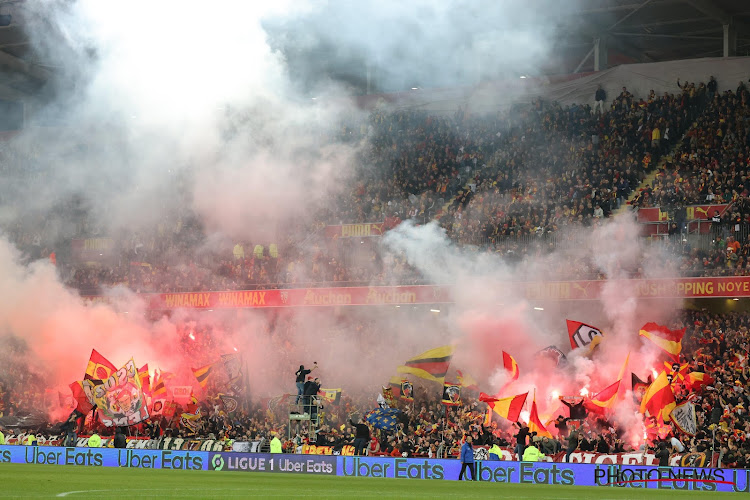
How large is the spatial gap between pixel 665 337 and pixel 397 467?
23.9 ft

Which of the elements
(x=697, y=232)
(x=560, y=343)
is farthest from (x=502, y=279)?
(x=697, y=232)

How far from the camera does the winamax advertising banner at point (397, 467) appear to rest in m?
17.4

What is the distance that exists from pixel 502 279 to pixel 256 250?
28.6ft

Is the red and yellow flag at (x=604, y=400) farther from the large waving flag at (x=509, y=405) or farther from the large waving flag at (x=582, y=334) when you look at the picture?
A: the large waving flag at (x=582, y=334)

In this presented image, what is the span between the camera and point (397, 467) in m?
20.0

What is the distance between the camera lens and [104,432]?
28.2 meters

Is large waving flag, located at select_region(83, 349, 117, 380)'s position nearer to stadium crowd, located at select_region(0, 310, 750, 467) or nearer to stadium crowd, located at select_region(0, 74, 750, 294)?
stadium crowd, located at select_region(0, 310, 750, 467)

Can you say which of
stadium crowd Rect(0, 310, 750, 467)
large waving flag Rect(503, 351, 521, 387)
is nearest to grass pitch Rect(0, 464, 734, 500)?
stadium crowd Rect(0, 310, 750, 467)

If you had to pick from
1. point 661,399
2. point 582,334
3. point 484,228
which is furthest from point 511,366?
point 484,228

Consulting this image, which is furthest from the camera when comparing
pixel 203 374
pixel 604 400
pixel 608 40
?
pixel 608 40

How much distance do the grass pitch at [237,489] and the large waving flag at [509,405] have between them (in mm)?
4965

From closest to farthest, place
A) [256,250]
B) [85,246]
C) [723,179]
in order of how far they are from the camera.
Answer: [723,179] → [256,250] → [85,246]

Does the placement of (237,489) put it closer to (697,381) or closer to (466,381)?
(466,381)

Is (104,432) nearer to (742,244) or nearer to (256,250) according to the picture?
(256,250)
